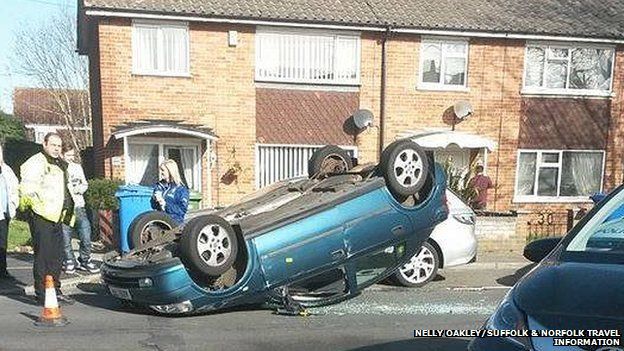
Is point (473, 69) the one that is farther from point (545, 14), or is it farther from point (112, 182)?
point (112, 182)

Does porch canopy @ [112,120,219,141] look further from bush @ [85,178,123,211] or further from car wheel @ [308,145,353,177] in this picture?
car wheel @ [308,145,353,177]

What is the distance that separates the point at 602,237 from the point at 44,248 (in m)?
5.38

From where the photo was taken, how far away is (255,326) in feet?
17.6

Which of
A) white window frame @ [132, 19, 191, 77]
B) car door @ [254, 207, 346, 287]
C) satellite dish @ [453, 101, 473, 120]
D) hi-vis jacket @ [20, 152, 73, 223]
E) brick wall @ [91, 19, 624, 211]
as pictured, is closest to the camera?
car door @ [254, 207, 346, 287]

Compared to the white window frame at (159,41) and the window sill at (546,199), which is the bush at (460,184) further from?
the white window frame at (159,41)

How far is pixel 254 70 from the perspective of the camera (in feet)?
41.6

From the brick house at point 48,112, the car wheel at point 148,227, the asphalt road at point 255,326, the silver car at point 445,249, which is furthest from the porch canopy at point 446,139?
the brick house at point 48,112

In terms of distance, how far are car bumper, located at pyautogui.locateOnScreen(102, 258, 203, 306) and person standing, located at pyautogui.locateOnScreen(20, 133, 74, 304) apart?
1.04 m

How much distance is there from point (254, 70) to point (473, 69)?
5.48 metres

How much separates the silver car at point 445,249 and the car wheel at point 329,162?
1.54 m

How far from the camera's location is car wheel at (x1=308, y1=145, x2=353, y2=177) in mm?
6914

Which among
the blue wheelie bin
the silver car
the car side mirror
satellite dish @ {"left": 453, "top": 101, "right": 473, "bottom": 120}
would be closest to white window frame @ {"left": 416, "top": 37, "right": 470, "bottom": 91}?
satellite dish @ {"left": 453, "top": 101, "right": 473, "bottom": 120}

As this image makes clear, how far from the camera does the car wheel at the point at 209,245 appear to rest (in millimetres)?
5215

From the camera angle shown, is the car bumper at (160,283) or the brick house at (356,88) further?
the brick house at (356,88)
